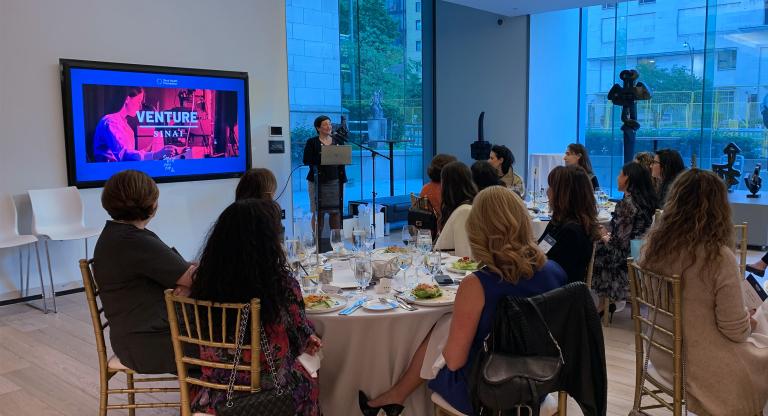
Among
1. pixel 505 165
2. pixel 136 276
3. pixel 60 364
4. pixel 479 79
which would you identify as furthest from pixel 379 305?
pixel 479 79

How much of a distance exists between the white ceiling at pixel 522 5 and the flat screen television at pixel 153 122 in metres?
3.82

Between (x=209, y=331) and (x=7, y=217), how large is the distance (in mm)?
4298

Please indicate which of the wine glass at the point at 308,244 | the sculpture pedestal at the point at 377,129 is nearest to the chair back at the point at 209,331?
the wine glass at the point at 308,244

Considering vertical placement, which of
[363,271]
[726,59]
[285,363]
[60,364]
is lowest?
[60,364]

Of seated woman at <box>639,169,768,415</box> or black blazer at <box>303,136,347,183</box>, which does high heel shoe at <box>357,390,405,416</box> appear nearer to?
seated woman at <box>639,169,768,415</box>

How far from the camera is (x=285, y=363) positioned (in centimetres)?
236

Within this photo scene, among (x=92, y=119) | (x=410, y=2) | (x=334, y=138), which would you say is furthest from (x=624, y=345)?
(x=410, y=2)

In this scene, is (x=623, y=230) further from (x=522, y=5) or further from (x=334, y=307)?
(x=522, y=5)

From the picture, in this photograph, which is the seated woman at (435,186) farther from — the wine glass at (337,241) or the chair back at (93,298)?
the chair back at (93,298)

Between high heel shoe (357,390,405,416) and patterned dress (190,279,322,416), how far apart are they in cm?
38

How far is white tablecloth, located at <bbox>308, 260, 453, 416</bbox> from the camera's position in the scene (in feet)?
8.79

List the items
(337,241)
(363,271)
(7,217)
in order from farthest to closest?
(7,217) < (337,241) < (363,271)

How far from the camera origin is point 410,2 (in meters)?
11.0

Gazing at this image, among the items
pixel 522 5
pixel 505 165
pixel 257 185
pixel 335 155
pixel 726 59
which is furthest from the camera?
pixel 726 59
